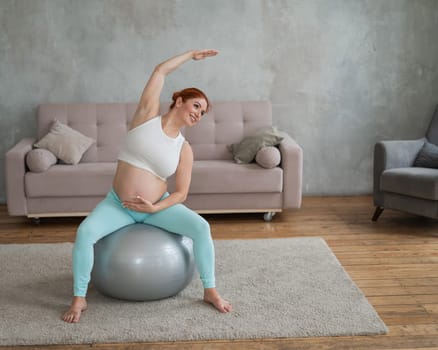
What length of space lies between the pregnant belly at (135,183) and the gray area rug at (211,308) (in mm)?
538

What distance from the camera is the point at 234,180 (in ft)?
15.0

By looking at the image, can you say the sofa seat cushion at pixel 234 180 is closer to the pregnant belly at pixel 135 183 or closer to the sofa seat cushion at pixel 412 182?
the sofa seat cushion at pixel 412 182

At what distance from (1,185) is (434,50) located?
3906 millimetres

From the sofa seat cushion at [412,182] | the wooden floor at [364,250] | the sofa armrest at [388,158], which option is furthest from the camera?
the sofa armrest at [388,158]

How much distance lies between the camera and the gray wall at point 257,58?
5180 mm

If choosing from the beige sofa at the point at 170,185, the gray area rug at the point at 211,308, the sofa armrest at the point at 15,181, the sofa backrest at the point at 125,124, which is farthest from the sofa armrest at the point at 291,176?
the sofa armrest at the point at 15,181

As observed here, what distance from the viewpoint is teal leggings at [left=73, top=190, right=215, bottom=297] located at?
2930 millimetres

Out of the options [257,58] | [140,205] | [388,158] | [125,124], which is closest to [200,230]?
[140,205]

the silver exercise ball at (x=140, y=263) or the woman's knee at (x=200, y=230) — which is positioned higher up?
the woman's knee at (x=200, y=230)

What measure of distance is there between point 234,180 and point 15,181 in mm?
1579

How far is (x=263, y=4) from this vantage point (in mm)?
5230

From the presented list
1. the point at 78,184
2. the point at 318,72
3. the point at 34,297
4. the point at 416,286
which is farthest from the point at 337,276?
the point at 318,72

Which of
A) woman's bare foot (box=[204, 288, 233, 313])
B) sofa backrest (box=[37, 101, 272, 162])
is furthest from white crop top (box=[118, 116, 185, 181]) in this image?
sofa backrest (box=[37, 101, 272, 162])

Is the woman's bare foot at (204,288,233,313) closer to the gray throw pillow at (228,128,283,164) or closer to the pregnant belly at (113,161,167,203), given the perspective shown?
the pregnant belly at (113,161,167,203)
